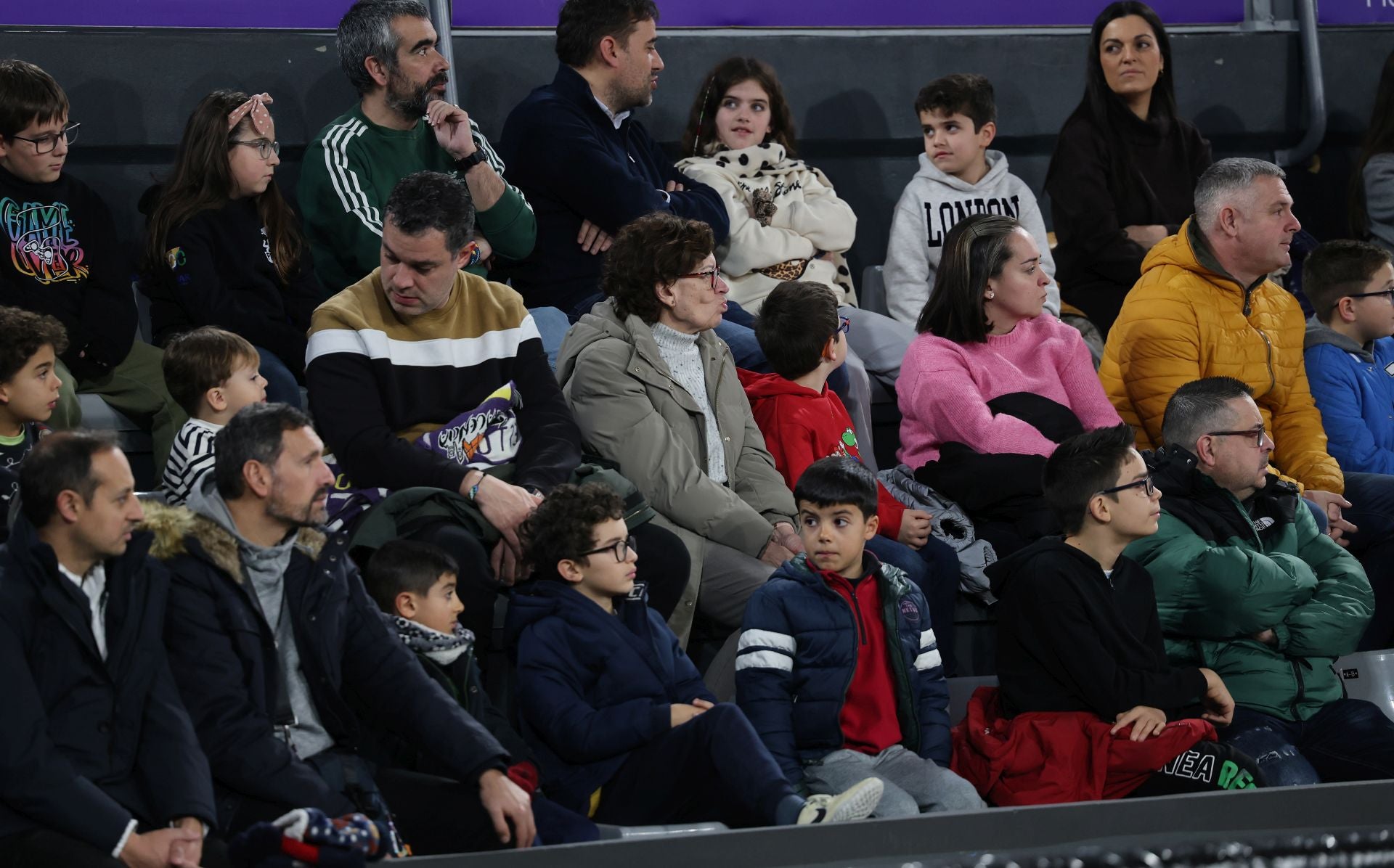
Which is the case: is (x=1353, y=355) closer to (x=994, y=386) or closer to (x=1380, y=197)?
(x=1380, y=197)

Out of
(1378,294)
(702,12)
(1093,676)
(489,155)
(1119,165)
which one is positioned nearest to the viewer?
(1093,676)

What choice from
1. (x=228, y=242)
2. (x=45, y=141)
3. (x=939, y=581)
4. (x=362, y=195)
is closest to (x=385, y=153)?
(x=362, y=195)

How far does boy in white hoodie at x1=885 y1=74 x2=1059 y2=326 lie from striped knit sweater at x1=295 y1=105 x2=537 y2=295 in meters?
1.38

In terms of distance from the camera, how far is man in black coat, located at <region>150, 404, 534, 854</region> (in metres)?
3.26

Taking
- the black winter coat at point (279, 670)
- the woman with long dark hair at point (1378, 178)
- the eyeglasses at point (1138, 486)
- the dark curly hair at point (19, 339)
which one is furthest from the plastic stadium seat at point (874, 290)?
the black winter coat at point (279, 670)

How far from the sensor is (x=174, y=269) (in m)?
4.97

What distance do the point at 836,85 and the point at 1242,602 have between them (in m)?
3.18

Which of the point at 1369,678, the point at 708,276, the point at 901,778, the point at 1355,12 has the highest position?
the point at 1355,12

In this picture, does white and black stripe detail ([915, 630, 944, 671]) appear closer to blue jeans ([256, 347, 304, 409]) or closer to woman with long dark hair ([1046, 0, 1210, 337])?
blue jeans ([256, 347, 304, 409])

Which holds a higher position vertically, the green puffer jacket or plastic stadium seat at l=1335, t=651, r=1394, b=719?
the green puffer jacket

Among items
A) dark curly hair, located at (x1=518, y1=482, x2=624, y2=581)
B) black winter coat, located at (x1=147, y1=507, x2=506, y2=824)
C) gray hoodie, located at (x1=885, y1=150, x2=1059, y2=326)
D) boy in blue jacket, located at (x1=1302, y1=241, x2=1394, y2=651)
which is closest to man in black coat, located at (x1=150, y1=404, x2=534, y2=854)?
black winter coat, located at (x1=147, y1=507, x2=506, y2=824)

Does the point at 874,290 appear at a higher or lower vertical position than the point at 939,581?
higher

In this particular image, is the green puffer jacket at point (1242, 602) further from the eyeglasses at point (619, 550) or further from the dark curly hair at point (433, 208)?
the dark curly hair at point (433, 208)

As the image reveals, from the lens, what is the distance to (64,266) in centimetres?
491
